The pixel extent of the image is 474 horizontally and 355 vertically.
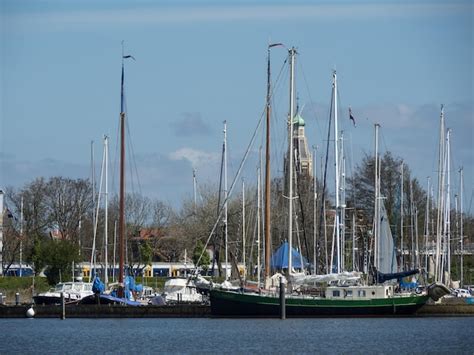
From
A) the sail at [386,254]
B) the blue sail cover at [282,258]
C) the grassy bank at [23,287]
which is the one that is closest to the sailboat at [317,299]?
the sail at [386,254]

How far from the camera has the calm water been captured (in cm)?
5825

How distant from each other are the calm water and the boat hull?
517 mm

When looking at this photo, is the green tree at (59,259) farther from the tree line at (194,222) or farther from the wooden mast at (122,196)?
the wooden mast at (122,196)

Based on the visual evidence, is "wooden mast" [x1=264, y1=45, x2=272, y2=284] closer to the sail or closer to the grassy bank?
the sail

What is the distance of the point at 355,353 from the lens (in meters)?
55.7

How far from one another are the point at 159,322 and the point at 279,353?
22355 millimetres

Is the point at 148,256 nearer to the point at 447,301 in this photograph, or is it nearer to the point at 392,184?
the point at 392,184

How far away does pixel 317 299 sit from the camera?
240 ft

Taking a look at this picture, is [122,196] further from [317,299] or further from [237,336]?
[237,336]

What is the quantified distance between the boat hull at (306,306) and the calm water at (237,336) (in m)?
0.52

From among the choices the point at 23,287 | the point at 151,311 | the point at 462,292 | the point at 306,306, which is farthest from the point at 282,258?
the point at 23,287

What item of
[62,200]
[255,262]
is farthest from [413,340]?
[62,200]

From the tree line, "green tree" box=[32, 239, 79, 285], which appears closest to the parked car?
the tree line

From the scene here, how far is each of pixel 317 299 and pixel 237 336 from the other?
9.86 m
